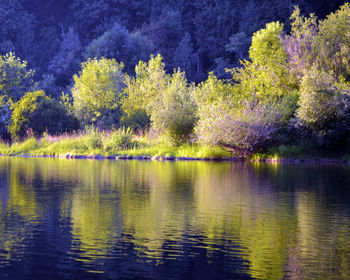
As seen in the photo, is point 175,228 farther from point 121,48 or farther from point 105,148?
point 121,48

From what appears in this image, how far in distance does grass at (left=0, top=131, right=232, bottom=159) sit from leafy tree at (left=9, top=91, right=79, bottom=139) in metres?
2.33

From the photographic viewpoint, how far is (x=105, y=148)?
35312 millimetres

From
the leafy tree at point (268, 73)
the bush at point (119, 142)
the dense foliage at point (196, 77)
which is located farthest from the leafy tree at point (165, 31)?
the bush at point (119, 142)

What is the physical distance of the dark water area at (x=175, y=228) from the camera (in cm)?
820

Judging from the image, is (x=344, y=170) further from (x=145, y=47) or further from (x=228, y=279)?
(x=145, y=47)

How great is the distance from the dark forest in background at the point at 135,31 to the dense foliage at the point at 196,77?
7.1 inches

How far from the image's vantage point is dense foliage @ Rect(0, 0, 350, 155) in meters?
30.0

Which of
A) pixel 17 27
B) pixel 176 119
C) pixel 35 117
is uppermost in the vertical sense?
pixel 17 27

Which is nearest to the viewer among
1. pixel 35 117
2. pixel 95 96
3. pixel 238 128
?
pixel 238 128

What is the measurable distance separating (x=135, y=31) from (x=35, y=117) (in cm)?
3611

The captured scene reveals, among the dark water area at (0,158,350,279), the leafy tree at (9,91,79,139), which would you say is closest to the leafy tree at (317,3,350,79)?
the dark water area at (0,158,350,279)

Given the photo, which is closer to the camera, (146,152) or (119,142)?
(146,152)

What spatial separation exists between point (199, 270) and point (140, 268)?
2.89 feet

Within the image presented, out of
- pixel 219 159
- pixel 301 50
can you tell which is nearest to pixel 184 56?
pixel 301 50
